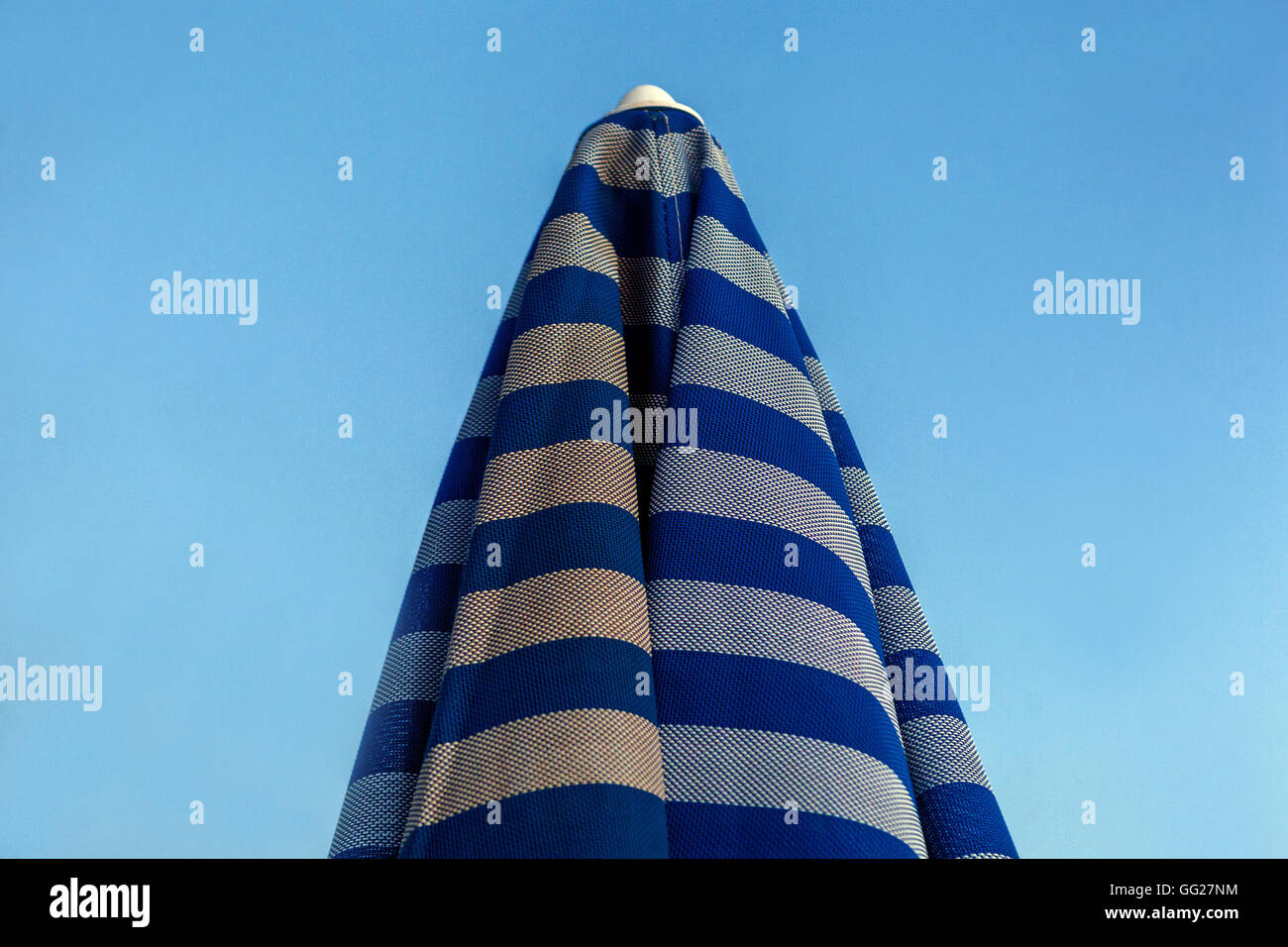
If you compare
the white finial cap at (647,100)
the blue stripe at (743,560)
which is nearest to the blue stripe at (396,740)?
the blue stripe at (743,560)

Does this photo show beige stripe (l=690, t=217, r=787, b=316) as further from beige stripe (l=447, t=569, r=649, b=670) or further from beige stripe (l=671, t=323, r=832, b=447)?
beige stripe (l=447, t=569, r=649, b=670)

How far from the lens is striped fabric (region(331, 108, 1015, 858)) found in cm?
29

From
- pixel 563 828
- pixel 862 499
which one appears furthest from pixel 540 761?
pixel 862 499

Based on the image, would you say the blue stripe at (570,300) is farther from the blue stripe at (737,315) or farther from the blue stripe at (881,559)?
the blue stripe at (881,559)

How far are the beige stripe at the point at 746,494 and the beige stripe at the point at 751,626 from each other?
0.03 m

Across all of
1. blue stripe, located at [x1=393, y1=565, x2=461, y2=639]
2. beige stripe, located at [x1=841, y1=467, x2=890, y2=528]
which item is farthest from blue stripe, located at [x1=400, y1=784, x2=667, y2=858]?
beige stripe, located at [x1=841, y1=467, x2=890, y2=528]

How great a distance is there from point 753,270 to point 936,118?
29.6 inches

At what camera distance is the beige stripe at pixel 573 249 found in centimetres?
41

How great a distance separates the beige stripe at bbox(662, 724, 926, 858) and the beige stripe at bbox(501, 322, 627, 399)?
135mm

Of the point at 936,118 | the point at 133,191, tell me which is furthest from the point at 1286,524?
the point at 133,191

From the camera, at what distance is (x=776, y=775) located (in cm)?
31

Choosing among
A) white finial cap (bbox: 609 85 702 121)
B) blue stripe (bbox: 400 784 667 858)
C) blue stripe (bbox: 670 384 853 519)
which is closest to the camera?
blue stripe (bbox: 400 784 667 858)

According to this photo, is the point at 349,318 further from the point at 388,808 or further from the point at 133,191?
the point at 388,808

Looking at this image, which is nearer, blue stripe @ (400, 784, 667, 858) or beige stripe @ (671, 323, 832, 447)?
blue stripe @ (400, 784, 667, 858)
